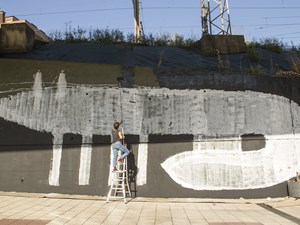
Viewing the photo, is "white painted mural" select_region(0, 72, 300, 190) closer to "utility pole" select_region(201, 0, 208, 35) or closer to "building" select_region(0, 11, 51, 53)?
"building" select_region(0, 11, 51, 53)

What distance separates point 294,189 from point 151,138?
4093 mm

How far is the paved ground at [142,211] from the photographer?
6.37 m

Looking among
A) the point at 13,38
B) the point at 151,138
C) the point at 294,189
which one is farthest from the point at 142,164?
the point at 13,38

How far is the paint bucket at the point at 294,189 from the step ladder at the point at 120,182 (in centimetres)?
439

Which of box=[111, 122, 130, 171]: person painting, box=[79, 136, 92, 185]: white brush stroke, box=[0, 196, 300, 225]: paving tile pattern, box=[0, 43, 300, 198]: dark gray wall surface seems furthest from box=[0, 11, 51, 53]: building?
box=[0, 196, 300, 225]: paving tile pattern

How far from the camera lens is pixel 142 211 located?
23.7ft

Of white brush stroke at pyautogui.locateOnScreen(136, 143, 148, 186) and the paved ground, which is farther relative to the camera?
white brush stroke at pyautogui.locateOnScreen(136, 143, 148, 186)

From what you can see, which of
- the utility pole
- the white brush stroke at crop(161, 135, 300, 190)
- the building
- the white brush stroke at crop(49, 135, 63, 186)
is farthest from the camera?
the utility pole

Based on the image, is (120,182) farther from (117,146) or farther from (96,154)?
(117,146)

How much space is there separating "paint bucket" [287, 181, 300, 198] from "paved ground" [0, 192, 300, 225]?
223 mm

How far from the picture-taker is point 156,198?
8773 mm

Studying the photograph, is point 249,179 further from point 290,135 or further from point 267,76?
point 267,76

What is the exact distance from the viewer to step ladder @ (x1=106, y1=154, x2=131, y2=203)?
8.41 m

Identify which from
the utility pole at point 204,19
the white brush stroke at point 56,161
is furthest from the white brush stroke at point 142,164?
the utility pole at point 204,19
